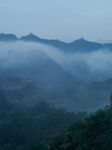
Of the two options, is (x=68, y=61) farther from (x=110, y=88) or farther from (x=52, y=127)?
(x=52, y=127)

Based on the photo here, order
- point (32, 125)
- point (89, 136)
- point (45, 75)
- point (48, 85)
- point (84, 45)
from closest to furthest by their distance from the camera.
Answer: point (89, 136) < point (32, 125) < point (48, 85) < point (45, 75) < point (84, 45)

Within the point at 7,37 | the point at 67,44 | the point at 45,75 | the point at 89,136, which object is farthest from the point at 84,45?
the point at 89,136

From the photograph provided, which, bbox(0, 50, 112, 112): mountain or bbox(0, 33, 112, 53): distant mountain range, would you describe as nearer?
bbox(0, 50, 112, 112): mountain

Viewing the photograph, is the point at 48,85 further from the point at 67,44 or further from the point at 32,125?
the point at 67,44

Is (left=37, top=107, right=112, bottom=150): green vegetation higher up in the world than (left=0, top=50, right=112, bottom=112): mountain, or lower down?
lower down

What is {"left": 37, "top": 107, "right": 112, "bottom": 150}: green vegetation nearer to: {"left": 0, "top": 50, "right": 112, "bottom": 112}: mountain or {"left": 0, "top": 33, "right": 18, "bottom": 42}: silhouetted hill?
{"left": 0, "top": 50, "right": 112, "bottom": 112}: mountain

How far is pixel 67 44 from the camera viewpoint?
59.6 metres

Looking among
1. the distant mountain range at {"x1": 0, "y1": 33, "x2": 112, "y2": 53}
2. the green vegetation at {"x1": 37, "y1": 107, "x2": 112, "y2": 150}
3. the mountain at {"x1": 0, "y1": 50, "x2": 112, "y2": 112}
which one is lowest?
the green vegetation at {"x1": 37, "y1": 107, "x2": 112, "y2": 150}

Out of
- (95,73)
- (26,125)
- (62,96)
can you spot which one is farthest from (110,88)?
(26,125)

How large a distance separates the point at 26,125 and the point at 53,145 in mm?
7227

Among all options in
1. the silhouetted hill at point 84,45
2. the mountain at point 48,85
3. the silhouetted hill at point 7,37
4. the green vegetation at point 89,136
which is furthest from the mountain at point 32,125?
the silhouetted hill at point 84,45

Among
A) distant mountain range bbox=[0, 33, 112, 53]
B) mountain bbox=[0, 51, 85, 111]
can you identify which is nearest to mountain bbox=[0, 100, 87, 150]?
mountain bbox=[0, 51, 85, 111]

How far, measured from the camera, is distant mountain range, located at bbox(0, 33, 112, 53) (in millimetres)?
53638

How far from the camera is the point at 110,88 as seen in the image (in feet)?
102
